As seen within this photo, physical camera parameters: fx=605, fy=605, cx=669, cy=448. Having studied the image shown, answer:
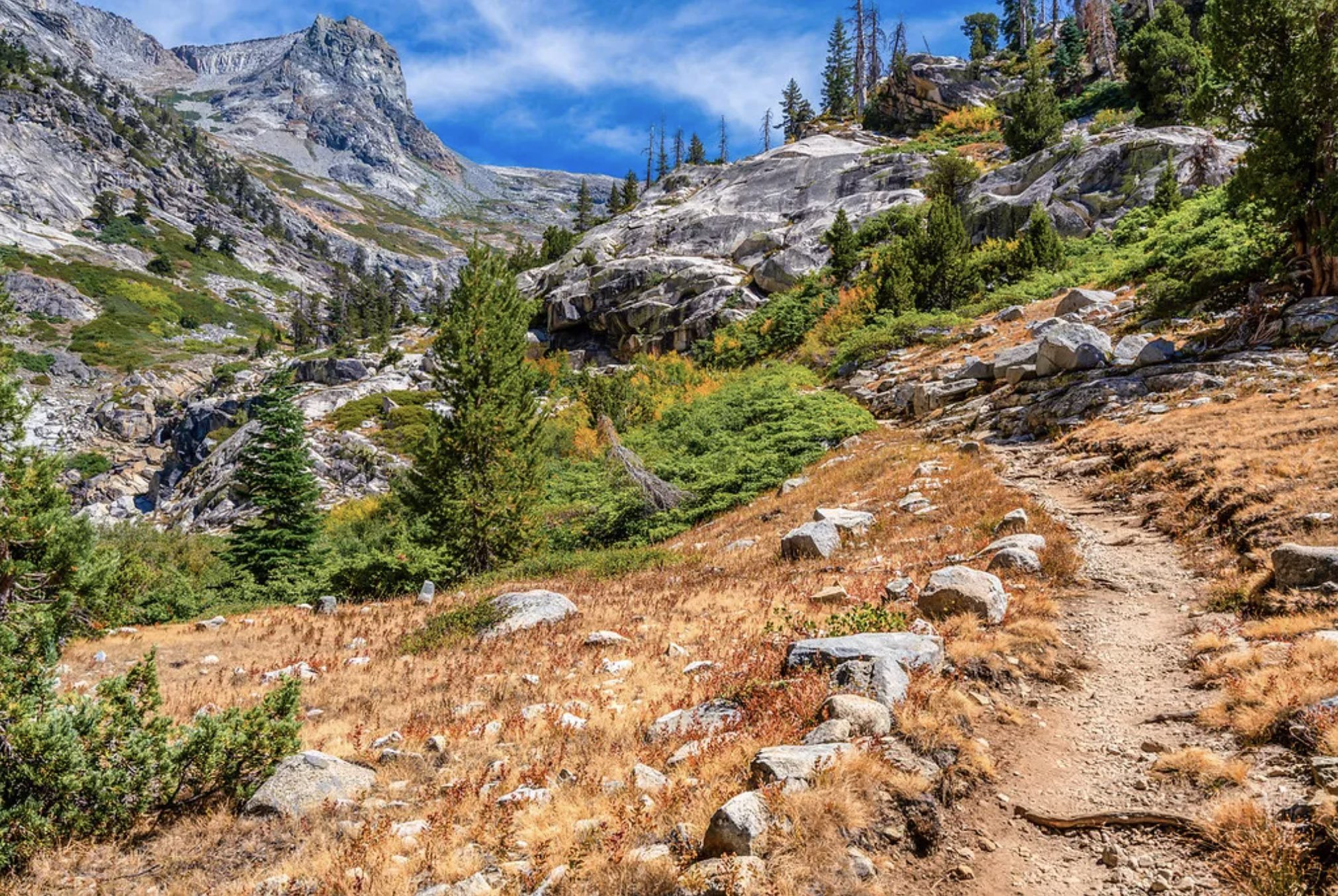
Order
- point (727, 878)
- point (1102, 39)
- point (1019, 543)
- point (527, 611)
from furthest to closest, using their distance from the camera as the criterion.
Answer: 1. point (1102, 39)
2. point (527, 611)
3. point (1019, 543)
4. point (727, 878)

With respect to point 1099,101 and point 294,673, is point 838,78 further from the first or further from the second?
point 294,673

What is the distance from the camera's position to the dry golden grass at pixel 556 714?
14.3 ft

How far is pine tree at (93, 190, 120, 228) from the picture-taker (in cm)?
12625

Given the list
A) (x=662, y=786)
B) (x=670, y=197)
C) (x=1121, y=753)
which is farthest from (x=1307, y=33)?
(x=670, y=197)

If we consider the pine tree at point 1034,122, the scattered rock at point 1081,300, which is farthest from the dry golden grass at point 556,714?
the pine tree at point 1034,122

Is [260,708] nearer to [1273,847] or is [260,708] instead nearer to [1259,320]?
[1273,847]

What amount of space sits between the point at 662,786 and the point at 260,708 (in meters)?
3.86

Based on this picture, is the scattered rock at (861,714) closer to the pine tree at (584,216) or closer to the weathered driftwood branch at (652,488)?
the weathered driftwood branch at (652,488)

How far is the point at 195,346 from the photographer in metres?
102

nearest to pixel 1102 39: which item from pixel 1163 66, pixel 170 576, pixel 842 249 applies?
pixel 1163 66

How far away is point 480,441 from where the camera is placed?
18688 millimetres

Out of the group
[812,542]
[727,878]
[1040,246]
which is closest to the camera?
[727,878]

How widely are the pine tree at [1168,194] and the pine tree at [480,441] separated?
124ft

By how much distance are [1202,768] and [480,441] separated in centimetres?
1745
